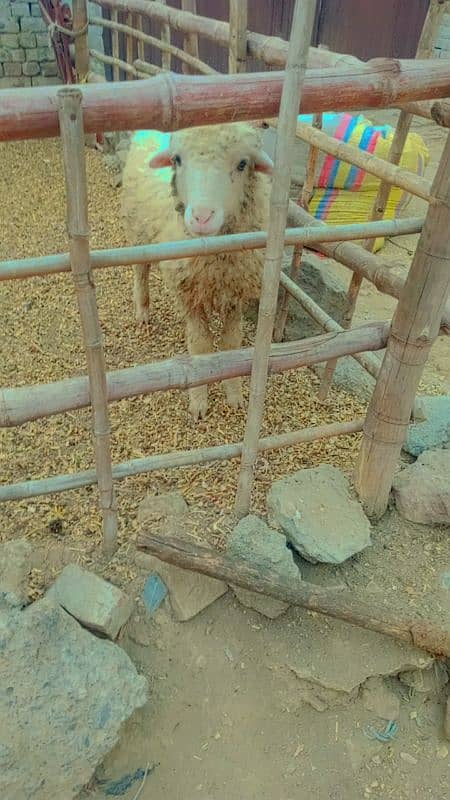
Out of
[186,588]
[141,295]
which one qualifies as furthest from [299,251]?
[186,588]

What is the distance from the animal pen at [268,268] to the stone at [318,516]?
4.6 inches

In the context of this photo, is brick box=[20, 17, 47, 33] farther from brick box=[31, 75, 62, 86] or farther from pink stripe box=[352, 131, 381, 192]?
pink stripe box=[352, 131, 381, 192]

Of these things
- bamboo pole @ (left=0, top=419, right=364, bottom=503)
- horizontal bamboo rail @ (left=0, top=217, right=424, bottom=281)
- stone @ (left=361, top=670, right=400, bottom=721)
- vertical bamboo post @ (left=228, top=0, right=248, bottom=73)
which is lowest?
stone @ (left=361, top=670, right=400, bottom=721)

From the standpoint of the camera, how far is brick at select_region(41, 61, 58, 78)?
679cm

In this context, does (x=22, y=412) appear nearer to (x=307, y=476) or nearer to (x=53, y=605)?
(x=53, y=605)

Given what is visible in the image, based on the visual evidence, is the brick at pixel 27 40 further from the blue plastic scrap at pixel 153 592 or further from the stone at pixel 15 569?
the blue plastic scrap at pixel 153 592

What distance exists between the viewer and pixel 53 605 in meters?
1.70

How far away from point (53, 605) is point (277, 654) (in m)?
0.68

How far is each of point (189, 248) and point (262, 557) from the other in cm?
92

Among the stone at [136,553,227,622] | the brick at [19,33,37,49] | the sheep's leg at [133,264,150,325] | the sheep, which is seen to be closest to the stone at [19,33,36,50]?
the brick at [19,33,37,49]

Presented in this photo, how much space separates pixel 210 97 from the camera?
1357mm

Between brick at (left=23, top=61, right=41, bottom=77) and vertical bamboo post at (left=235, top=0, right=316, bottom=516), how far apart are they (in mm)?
6321

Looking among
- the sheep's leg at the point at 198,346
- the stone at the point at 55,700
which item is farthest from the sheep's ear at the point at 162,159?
the stone at the point at 55,700

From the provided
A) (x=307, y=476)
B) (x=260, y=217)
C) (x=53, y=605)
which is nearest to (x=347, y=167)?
(x=260, y=217)
